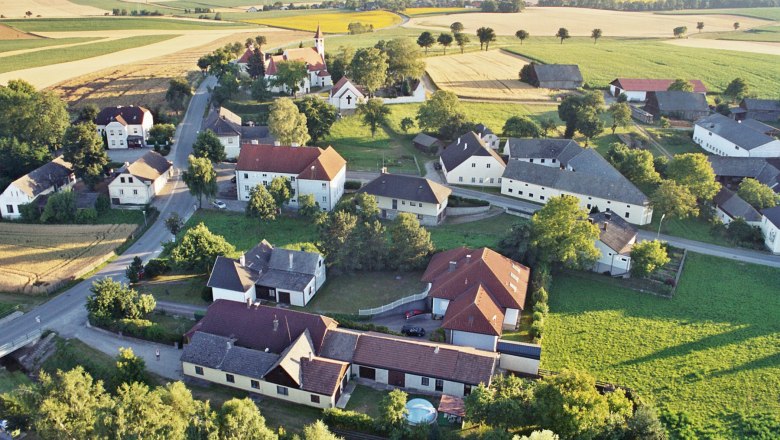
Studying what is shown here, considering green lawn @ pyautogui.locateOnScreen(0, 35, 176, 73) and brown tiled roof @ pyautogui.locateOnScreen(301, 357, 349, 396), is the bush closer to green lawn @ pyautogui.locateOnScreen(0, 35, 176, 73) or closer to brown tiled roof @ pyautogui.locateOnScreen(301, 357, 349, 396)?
brown tiled roof @ pyautogui.locateOnScreen(301, 357, 349, 396)

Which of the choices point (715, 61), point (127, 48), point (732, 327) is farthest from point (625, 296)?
point (127, 48)

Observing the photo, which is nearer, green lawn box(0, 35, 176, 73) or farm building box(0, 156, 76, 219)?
farm building box(0, 156, 76, 219)

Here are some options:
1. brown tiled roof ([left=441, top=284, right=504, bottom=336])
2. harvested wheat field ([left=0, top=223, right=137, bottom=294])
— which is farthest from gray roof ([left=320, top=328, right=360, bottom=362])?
harvested wheat field ([left=0, top=223, right=137, bottom=294])

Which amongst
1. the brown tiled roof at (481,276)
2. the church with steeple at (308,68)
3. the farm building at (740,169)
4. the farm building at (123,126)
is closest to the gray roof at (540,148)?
the farm building at (740,169)

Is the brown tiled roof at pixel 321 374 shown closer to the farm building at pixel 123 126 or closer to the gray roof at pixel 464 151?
the gray roof at pixel 464 151

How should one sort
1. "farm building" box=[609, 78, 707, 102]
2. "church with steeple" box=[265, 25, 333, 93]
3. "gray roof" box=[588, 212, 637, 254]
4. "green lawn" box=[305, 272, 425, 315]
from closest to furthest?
"green lawn" box=[305, 272, 425, 315], "gray roof" box=[588, 212, 637, 254], "church with steeple" box=[265, 25, 333, 93], "farm building" box=[609, 78, 707, 102]

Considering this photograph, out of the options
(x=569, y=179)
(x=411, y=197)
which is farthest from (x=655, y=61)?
(x=411, y=197)
